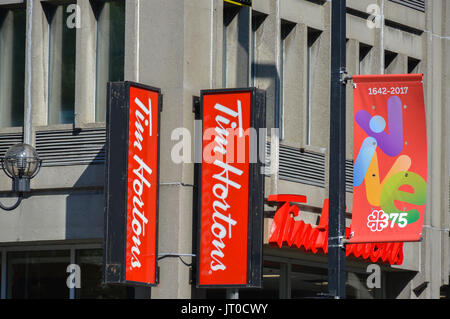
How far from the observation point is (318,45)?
23.0 meters

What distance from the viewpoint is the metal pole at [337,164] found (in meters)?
14.3

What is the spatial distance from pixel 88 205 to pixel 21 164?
1839mm

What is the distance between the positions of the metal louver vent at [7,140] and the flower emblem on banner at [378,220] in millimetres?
7874

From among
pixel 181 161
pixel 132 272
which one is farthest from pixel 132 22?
pixel 132 272

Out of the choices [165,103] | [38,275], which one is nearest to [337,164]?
[165,103]

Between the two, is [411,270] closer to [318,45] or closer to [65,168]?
[318,45]

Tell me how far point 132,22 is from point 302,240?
16.1 ft

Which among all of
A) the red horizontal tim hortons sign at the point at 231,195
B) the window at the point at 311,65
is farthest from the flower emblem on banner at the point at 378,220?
the window at the point at 311,65

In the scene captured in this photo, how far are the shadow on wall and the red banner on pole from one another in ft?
19.4

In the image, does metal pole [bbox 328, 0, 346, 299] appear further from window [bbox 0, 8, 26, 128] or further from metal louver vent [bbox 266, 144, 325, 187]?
window [bbox 0, 8, 26, 128]

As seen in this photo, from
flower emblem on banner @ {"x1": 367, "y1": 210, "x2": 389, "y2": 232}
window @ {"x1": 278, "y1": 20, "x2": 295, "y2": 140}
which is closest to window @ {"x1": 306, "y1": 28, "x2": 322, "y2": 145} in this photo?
window @ {"x1": 278, "y1": 20, "x2": 295, "y2": 140}

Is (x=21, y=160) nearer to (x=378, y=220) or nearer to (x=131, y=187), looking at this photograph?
(x=131, y=187)

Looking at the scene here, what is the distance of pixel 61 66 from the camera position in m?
21.1

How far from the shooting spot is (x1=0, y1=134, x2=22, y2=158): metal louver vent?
20.9m
